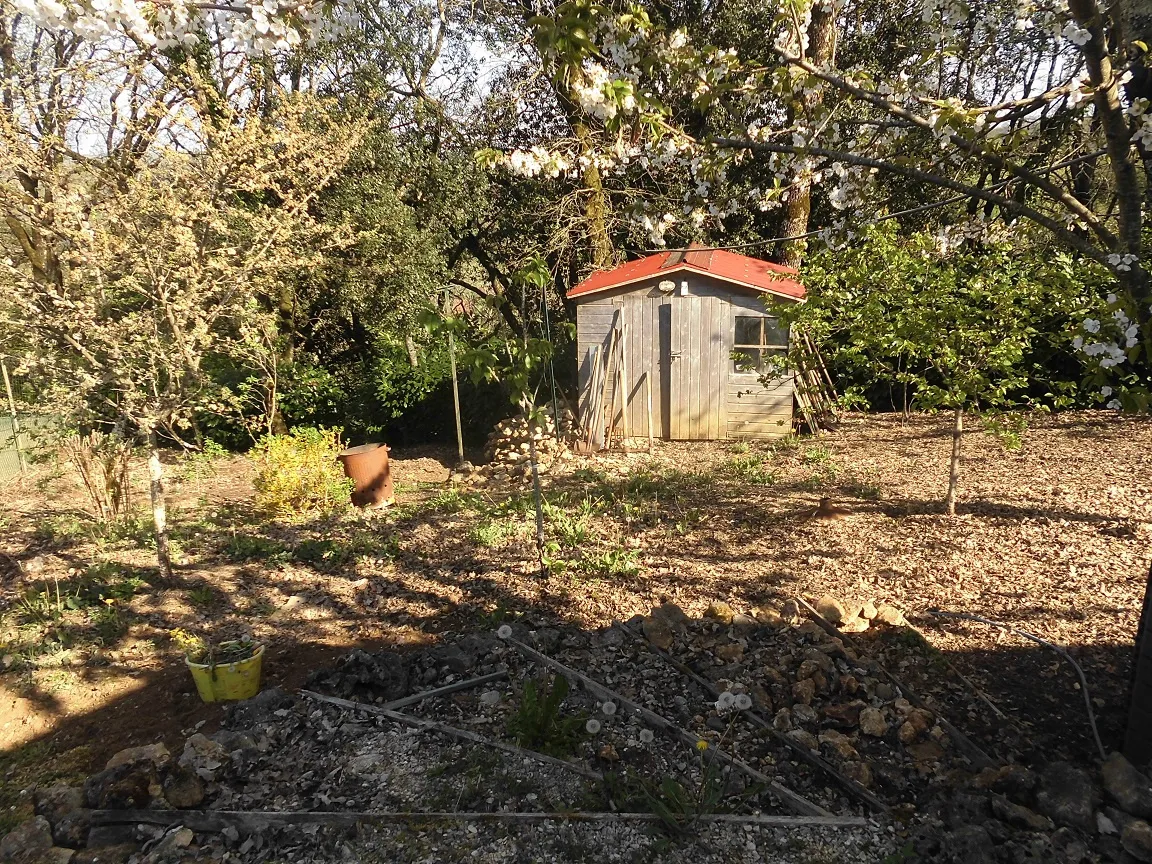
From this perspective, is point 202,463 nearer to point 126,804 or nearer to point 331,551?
point 331,551

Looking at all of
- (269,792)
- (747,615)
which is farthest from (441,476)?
(269,792)

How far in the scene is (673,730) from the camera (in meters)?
3.01

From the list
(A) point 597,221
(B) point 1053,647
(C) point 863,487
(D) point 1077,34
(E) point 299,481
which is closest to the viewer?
(D) point 1077,34

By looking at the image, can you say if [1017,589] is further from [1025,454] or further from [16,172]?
[16,172]

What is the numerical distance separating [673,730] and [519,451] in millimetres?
6566

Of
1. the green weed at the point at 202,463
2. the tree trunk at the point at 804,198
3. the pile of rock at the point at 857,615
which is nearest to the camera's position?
the pile of rock at the point at 857,615

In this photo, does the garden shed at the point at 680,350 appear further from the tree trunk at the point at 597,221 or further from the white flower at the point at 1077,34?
the white flower at the point at 1077,34

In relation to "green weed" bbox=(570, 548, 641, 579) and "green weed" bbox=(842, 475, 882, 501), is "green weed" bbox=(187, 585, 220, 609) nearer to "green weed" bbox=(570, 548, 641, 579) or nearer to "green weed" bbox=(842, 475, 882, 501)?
"green weed" bbox=(570, 548, 641, 579)

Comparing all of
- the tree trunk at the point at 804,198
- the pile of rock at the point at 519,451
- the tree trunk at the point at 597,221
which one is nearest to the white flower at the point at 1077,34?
the tree trunk at the point at 804,198

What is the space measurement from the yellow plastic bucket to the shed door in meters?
7.13

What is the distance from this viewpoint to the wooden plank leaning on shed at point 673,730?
101 inches

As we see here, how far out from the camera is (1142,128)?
8.82 ft

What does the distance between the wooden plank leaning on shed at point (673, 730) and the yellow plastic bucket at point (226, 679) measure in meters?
1.37

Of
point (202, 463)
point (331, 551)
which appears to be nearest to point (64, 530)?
point (331, 551)
